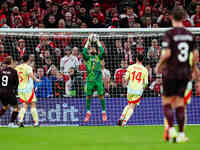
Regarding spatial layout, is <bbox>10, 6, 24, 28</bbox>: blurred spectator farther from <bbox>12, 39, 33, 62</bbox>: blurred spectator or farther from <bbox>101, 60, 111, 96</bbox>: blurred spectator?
<bbox>101, 60, 111, 96</bbox>: blurred spectator

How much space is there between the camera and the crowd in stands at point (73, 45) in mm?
15836

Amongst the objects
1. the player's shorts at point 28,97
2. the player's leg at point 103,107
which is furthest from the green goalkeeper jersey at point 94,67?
the player's shorts at point 28,97

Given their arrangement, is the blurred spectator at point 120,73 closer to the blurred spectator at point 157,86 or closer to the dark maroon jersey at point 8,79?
the blurred spectator at point 157,86

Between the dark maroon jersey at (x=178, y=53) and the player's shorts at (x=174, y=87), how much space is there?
0.07m

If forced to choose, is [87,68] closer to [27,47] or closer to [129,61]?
[129,61]

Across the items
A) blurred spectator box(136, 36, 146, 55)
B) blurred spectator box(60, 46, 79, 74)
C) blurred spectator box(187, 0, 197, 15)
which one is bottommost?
blurred spectator box(60, 46, 79, 74)

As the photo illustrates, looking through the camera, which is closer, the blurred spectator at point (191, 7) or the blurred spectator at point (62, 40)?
the blurred spectator at point (62, 40)

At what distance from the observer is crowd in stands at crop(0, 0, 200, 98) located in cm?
1584

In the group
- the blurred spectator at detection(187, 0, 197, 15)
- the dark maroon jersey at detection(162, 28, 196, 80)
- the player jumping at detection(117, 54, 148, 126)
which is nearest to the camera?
the dark maroon jersey at detection(162, 28, 196, 80)

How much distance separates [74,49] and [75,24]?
219 centimetres

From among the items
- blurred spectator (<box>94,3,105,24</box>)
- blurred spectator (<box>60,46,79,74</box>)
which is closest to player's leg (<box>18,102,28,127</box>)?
blurred spectator (<box>60,46,79,74</box>)

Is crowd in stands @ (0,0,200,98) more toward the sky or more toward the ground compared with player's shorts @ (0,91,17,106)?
more toward the sky

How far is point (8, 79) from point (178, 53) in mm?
7018

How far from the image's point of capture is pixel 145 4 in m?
19.2
